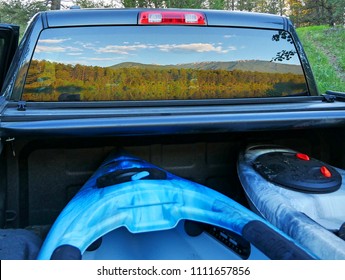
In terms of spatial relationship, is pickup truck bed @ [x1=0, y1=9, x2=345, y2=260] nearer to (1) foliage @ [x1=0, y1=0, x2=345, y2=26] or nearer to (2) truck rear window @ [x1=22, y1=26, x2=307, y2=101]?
(2) truck rear window @ [x1=22, y1=26, x2=307, y2=101]

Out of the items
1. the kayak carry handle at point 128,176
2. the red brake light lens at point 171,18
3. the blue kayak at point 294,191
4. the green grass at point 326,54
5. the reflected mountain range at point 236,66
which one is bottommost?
the green grass at point 326,54

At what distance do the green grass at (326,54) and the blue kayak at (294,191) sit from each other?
416 inches

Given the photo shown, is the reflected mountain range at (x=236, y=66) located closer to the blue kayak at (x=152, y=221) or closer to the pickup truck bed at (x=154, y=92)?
the pickup truck bed at (x=154, y=92)

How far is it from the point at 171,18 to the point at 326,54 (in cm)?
1767

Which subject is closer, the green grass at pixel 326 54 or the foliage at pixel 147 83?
the foliage at pixel 147 83

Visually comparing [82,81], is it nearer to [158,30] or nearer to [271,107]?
[158,30]

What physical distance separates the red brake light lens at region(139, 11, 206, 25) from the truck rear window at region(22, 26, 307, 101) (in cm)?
4

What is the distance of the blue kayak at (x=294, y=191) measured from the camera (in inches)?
77.2

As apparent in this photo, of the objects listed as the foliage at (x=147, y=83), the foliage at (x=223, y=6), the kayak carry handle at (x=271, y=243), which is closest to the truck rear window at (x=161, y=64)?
the foliage at (x=147, y=83)

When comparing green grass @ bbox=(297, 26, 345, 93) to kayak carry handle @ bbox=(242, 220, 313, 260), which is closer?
kayak carry handle @ bbox=(242, 220, 313, 260)

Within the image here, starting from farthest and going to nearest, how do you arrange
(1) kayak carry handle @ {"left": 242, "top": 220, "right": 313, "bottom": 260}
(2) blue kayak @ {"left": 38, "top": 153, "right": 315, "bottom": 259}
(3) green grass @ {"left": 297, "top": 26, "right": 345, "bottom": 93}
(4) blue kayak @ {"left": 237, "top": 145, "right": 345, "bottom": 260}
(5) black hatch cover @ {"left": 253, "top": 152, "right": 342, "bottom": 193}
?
(3) green grass @ {"left": 297, "top": 26, "right": 345, "bottom": 93}, (5) black hatch cover @ {"left": 253, "top": 152, "right": 342, "bottom": 193}, (4) blue kayak @ {"left": 237, "top": 145, "right": 345, "bottom": 260}, (2) blue kayak @ {"left": 38, "top": 153, "right": 315, "bottom": 259}, (1) kayak carry handle @ {"left": 242, "top": 220, "right": 313, "bottom": 260}

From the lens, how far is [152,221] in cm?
179

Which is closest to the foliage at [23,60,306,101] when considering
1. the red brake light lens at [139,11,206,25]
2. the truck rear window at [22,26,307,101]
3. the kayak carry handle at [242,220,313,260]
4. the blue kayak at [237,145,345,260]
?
the truck rear window at [22,26,307,101]

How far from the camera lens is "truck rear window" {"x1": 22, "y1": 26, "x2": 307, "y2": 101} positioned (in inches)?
95.9
